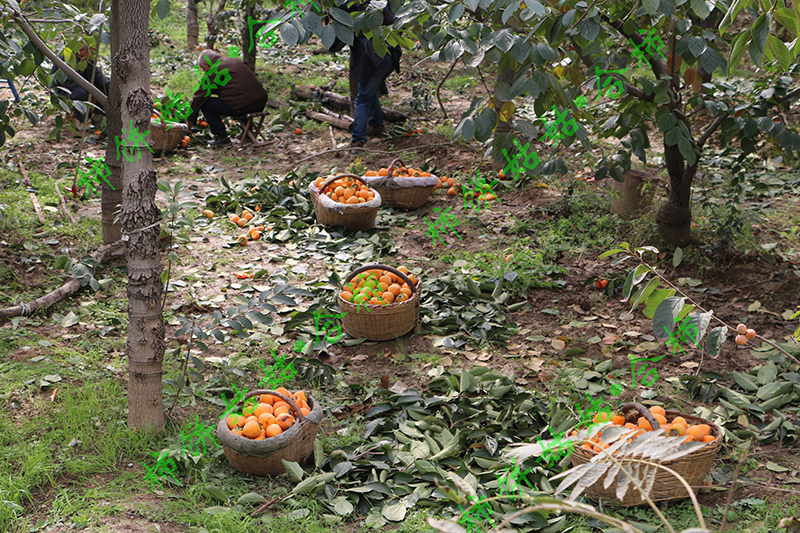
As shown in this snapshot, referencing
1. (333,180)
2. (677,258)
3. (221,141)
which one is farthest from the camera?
(221,141)

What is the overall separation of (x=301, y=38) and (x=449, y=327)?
233 cm

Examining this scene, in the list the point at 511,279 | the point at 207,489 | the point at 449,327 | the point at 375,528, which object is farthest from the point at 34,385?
the point at 511,279

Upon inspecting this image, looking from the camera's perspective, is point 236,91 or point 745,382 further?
point 236,91

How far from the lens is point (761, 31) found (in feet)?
5.58

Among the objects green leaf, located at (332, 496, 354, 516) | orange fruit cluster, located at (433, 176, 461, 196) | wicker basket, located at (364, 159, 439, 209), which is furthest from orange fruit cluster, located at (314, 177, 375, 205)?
green leaf, located at (332, 496, 354, 516)

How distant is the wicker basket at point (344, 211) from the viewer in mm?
5027

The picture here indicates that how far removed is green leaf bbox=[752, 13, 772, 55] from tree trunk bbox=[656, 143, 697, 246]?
2721 millimetres

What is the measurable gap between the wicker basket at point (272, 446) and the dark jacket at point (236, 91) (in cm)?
561

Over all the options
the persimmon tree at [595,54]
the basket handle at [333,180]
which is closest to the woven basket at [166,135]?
the basket handle at [333,180]

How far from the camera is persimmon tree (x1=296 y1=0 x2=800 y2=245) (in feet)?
6.53

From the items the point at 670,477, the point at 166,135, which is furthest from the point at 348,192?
the point at 670,477

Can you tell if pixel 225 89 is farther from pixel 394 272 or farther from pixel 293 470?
pixel 293 470

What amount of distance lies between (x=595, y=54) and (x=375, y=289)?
1.80 m

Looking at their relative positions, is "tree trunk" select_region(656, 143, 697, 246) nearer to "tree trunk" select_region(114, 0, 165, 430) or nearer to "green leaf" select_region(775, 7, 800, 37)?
"green leaf" select_region(775, 7, 800, 37)
